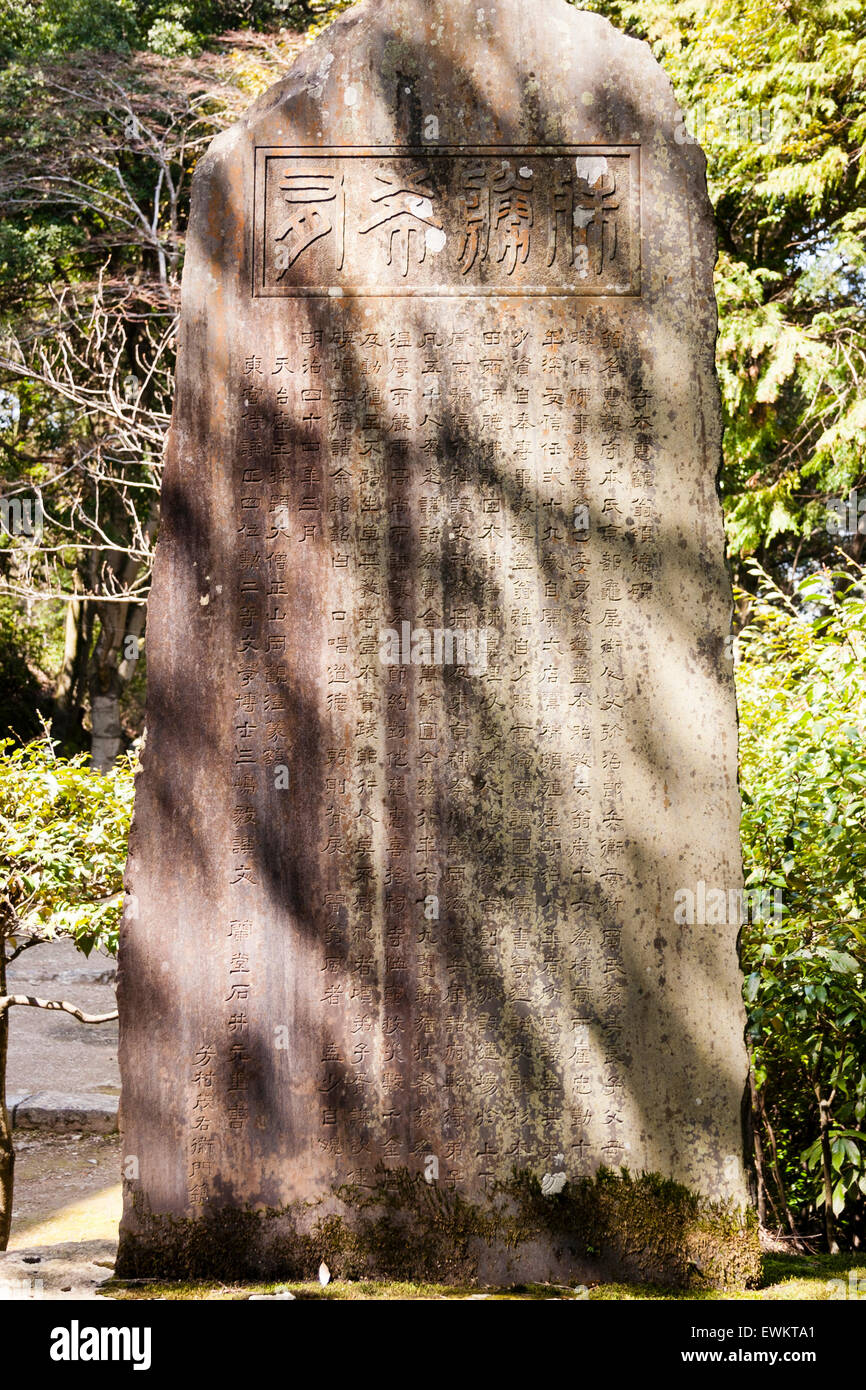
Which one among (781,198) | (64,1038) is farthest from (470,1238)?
(781,198)

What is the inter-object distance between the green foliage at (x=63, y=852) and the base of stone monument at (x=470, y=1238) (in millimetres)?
1064

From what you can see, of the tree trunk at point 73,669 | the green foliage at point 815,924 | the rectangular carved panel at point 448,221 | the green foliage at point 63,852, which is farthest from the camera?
the tree trunk at point 73,669

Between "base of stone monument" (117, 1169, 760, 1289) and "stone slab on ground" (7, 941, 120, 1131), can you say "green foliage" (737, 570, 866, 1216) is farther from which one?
"stone slab on ground" (7, 941, 120, 1131)

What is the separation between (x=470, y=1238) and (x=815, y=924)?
1349mm

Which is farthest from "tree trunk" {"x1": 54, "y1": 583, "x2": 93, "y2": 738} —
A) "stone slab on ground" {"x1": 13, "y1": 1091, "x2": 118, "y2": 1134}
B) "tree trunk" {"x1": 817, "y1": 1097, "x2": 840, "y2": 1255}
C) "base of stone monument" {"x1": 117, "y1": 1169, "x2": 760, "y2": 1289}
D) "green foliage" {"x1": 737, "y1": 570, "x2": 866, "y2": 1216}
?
"tree trunk" {"x1": 817, "y1": 1097, "x2": 840, "y2": 1255}

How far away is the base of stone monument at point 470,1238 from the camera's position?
8.37 ft

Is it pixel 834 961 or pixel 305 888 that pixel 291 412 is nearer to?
pixel 305 888

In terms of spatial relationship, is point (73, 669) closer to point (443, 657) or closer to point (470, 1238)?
point (443, 657)

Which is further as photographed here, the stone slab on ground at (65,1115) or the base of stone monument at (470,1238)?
the stone slab on ground at (65,1115)

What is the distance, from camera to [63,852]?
134 inches

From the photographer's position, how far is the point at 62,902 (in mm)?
3443

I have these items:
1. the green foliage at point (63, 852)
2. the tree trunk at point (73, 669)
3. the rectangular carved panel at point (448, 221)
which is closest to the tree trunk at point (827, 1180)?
the green foliage at point (63, 852)

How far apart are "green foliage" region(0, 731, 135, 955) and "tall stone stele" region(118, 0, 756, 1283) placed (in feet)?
2.78

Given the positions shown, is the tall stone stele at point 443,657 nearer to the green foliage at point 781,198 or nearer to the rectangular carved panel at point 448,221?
the rectangular carved panel at point 448,221
